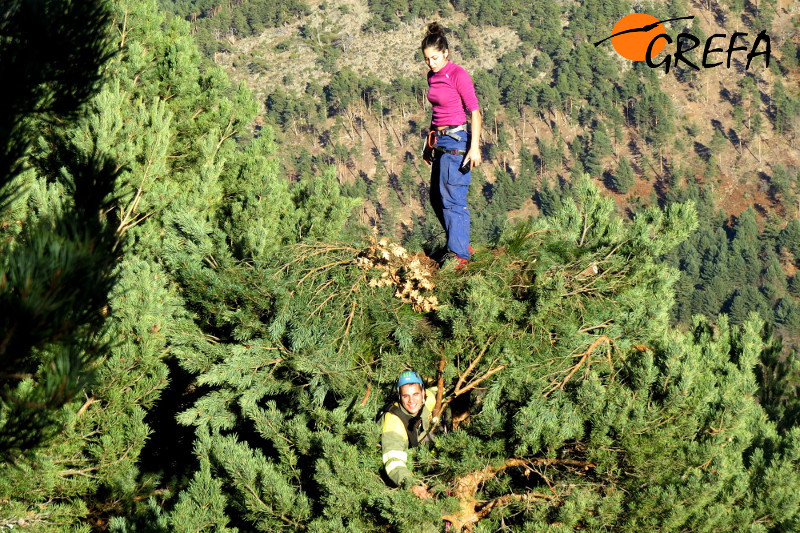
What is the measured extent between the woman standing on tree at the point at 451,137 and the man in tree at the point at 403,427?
137cm

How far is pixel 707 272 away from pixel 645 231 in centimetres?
10391

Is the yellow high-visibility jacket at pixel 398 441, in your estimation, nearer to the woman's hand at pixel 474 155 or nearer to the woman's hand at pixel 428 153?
the woman's hand at pixel 474 155

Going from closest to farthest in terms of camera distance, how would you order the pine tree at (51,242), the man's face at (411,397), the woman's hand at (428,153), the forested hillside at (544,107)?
the pine tree at (51,242) → the man's face at (411,397) → the woman's hand at (428,153) → the forested hillside at (544,107)

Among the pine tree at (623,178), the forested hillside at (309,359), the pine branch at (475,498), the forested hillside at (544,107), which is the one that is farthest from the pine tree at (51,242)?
the pine tree at (623,178)

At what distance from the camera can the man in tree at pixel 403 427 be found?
5027 millimetres

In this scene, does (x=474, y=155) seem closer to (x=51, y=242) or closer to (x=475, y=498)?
(x=475, y=498)

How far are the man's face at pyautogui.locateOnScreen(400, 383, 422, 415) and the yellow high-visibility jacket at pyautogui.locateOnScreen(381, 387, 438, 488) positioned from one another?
0.14ft

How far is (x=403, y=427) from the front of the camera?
5324mm

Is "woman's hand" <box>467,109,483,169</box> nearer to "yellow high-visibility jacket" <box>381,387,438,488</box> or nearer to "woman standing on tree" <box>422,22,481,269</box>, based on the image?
"woman standing on tree" <box>422,22,481,269</box>

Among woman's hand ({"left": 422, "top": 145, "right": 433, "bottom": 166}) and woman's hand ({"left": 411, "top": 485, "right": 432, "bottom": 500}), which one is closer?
woman's hand ({"left": 411, "top": 485, "right": 432, "bottom": 500})

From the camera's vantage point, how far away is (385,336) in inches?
224

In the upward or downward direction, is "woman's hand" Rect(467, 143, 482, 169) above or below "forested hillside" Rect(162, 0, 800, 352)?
above

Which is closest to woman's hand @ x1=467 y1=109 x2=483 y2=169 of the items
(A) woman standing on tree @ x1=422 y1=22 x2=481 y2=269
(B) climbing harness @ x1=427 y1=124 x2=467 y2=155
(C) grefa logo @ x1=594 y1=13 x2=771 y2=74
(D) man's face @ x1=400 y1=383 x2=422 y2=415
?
(A) woman standing on tree @ x1=422 y1=22 x2=481 y2=269

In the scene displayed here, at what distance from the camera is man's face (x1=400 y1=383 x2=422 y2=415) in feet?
17.5
